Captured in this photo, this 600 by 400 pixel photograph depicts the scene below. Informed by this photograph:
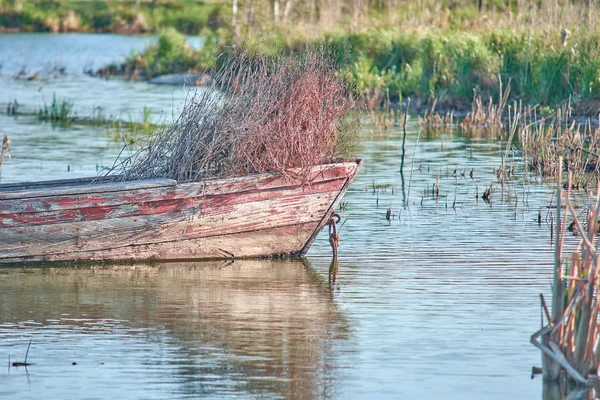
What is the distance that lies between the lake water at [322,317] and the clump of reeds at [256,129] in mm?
861

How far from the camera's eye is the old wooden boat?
323 inches

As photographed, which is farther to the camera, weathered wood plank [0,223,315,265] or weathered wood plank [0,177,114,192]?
weathered wood plank [0,177,114,192]

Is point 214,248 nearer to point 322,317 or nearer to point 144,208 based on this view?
point 144,208

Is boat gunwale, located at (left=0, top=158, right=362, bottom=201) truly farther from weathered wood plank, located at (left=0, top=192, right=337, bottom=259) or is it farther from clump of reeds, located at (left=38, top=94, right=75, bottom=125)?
clump of reeds, located at (left=38, top=94, right=75, bottom=125)

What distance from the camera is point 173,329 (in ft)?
21.8

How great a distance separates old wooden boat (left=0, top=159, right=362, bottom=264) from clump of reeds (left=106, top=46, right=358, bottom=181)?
190mm

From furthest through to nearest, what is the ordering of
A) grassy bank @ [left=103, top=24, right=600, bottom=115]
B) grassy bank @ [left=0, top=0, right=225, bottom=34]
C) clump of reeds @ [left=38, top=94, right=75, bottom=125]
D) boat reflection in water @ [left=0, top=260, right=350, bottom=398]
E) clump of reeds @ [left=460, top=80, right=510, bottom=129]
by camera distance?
grassy bank @ [left=0, top=0, right=225, bottom=34]
clump of reeds @ [left=38, top=94, right=75, bottom=125]
grassy bank @ [left=103, top=24, right=600, bottom=115]
clump of reeds @ [left=460, top=80, right=510, bottom=129]
boat reflection in water @ [left=0, top=260, right=350, bottom=398]

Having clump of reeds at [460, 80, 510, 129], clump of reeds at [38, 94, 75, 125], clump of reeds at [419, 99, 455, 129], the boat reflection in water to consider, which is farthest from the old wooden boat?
clump of reeds at [38, 94, 75, 125]

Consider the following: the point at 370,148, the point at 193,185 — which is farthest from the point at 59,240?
the point at 370,148

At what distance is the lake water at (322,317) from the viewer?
558 centimetres

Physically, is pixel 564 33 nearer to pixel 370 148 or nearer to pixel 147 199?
pixel 370 148

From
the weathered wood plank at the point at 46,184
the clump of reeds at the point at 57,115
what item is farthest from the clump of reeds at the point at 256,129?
the clump of reeds at the point at 57,115

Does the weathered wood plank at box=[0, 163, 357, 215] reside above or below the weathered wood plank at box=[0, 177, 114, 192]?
above

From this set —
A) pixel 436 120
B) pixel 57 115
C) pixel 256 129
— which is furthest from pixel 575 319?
pixel 57 115
